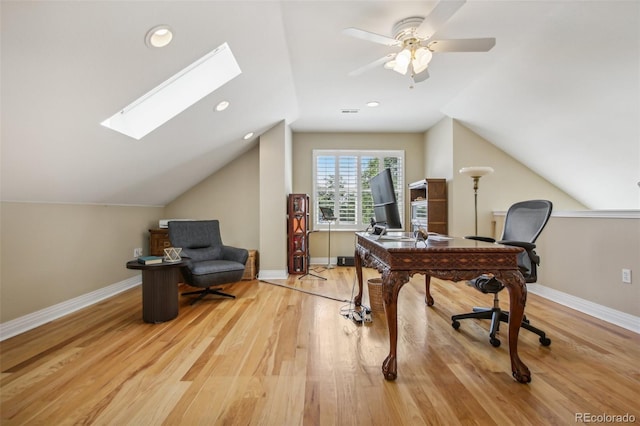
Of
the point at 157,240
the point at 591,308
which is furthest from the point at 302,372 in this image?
the point at 157,240

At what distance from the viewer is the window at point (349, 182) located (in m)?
5.66

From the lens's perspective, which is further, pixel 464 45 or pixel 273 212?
pixel 273 212

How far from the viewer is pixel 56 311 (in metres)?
2.75

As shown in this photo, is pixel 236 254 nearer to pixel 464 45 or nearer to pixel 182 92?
pixel 182 92

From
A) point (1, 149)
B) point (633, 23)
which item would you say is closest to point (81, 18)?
point (1, 149)

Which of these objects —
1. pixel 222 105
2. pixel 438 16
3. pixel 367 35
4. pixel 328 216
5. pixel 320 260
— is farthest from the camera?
pixel 320 260

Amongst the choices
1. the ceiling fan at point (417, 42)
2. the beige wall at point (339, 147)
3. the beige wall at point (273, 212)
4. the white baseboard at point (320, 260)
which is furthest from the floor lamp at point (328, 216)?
the ceiling fan at point (417, 42)

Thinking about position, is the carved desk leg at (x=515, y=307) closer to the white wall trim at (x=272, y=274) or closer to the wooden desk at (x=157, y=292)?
the wooden desk at (x=157, y=292)

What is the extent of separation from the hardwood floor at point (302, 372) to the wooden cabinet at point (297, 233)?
178 cm

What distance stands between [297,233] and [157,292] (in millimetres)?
2308

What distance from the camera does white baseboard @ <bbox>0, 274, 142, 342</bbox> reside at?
7.64 feet

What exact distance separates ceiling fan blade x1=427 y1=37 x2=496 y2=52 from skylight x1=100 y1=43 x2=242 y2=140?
1.75 m

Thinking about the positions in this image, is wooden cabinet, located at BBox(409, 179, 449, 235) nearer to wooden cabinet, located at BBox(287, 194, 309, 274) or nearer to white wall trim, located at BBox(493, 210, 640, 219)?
white wall trim, located at BBox(493, 210, 640, 219)

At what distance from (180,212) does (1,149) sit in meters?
3.14
